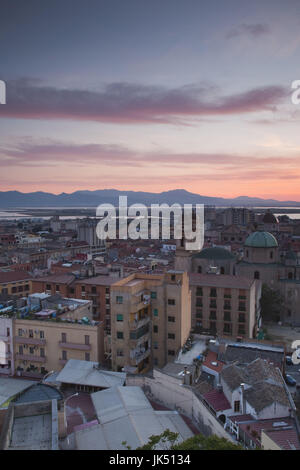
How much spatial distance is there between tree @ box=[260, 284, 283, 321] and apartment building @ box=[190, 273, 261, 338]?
3823 mm

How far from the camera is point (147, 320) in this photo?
19.6m

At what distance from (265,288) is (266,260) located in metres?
3.19

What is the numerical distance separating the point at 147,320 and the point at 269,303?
15199 millimetres

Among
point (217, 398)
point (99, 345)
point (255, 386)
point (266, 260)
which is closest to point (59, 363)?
point (99, 345)

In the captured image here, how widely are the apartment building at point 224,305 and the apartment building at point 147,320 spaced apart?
6.60 m

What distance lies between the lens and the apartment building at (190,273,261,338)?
1023 inches

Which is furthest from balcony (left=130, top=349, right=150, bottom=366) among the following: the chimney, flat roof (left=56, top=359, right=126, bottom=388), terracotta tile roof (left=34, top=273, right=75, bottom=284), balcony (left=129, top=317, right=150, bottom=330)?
terracotta tile roof (left=34, top=273, right=75, bottom=284)

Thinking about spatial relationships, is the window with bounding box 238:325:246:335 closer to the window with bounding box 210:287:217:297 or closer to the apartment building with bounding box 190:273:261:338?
the apartment building with bounding box 190:273:261:338

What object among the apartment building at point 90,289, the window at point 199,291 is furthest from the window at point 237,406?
the apartment building at point 90,289

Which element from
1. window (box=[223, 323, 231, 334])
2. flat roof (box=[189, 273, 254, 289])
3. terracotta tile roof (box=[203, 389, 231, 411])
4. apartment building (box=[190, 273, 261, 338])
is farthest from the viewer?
window (box=[223, 323, 231, 334])

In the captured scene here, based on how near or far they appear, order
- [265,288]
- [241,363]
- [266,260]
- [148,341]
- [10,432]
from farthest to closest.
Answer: [266,260]
[265,288]
[148,341]
[241,363]
[10,432]

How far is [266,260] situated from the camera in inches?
1346

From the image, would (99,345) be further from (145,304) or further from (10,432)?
(10,432)

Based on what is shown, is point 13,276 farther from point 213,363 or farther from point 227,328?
point 213,363
